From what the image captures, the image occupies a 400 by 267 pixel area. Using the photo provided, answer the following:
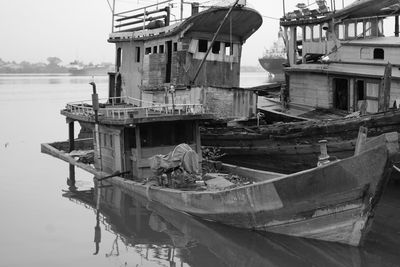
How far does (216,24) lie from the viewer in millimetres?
18406

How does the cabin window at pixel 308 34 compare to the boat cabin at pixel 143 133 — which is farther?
the cabin window at pixel 308 34

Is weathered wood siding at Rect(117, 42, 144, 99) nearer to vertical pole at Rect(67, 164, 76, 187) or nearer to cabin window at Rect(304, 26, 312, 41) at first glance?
vertical pole at Rect(67, 164, 76, 187)

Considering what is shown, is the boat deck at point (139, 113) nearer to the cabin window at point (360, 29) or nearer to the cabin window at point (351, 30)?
the cabin window at point (351, 30)

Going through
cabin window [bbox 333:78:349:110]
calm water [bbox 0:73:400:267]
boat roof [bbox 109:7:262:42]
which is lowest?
calm water [bbox 0:73:400:267]

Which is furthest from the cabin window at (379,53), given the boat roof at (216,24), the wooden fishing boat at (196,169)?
the boat roof at (216,24)

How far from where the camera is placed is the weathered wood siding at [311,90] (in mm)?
17141

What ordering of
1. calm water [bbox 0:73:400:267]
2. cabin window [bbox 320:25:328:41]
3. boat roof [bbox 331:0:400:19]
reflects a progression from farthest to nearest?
1. cabin window [bbox 320:25:328:41]
2. boat roof [bbox 331:0:400:19]
3. calm water [bbox 0:73:400:267]

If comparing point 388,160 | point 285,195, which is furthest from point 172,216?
point 388,160

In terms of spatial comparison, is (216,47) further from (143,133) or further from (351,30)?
(143,133)

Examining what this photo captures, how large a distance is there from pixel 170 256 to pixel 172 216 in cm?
223

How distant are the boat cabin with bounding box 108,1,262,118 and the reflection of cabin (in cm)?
205

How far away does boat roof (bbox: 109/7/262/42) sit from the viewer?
17.8 m

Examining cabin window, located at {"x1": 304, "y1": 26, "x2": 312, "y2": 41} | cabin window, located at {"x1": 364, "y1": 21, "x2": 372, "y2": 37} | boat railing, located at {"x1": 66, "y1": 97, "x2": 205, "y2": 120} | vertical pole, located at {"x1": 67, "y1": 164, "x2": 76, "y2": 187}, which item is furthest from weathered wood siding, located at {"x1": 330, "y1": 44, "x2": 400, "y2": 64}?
vertical pole, located at {"x1": 67, "y1": 164, "x2": 76, "y2": 187}

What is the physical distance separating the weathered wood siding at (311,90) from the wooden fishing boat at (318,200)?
23.4 ft
